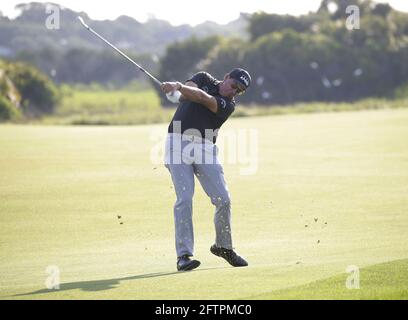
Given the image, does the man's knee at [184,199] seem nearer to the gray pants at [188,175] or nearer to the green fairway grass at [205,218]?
the gray pants at [188,175]

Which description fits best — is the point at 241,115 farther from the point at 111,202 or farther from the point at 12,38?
the point at 12,38

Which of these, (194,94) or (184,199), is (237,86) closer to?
(194,94)

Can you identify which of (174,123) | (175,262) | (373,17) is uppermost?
(373,17)

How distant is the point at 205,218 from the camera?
17938 millimetres

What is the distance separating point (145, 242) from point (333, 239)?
2.47 m

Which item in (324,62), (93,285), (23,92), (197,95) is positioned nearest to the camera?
(93,285)

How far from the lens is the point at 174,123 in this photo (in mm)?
12375

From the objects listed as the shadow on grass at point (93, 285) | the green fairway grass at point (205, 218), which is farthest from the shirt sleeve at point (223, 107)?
the shadow on grass at point (93, 285)

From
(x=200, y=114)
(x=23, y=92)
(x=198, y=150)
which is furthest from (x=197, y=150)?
(x=23, y=92)

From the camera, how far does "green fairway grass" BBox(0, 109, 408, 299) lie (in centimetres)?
1108

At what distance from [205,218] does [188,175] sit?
18.0 feet

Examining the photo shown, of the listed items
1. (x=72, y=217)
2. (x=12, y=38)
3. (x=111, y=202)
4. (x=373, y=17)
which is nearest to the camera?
(x=72, y=217)

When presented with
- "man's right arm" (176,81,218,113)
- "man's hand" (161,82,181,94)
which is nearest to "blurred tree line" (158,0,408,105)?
"man's right arm" (176,81,218,113)
